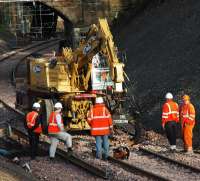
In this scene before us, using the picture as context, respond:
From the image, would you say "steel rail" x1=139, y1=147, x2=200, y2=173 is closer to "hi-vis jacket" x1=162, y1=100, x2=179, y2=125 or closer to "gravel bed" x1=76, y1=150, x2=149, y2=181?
"hi-vis jacket" x1=162, y1=100, x2=179, y2=125

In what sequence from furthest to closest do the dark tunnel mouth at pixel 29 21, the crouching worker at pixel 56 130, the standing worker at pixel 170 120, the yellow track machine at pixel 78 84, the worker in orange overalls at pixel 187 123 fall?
the dark tunnel mouth at pixel 29 21 → the yellow track machine at pixel 78 84 → the standing worker at pixel 170 120 → the worker in orange overalls at pixel 187 123 → the crouching worker at pixel 56 130

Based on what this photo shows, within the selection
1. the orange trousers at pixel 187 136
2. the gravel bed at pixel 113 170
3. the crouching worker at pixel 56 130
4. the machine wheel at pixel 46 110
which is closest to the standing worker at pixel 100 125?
the gravel bed at pixel 113 170

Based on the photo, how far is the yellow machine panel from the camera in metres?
22.7

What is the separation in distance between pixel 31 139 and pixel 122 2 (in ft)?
86.2

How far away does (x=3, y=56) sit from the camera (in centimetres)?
5266

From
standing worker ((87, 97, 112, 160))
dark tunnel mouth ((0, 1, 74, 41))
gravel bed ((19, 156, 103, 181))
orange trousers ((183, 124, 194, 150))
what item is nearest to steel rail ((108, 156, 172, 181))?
standing worker ((87, 97, 112, 160))

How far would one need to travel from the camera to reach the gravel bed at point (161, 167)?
16.4 m

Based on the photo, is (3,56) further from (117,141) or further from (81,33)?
(117,141)

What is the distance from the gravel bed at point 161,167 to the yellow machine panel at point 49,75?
4.43 meters

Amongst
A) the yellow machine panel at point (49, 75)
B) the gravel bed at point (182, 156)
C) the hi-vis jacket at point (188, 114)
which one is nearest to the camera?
the gravel bed at point (182, 156)

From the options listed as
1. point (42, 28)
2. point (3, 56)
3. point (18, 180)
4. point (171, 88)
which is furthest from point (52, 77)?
point (42, 28)

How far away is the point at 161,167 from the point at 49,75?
23.1 ft

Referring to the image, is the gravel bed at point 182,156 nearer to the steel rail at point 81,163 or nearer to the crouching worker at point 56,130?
the steel rail at point 81,163

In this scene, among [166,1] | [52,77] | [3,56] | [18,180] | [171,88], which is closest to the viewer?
[18,180]
